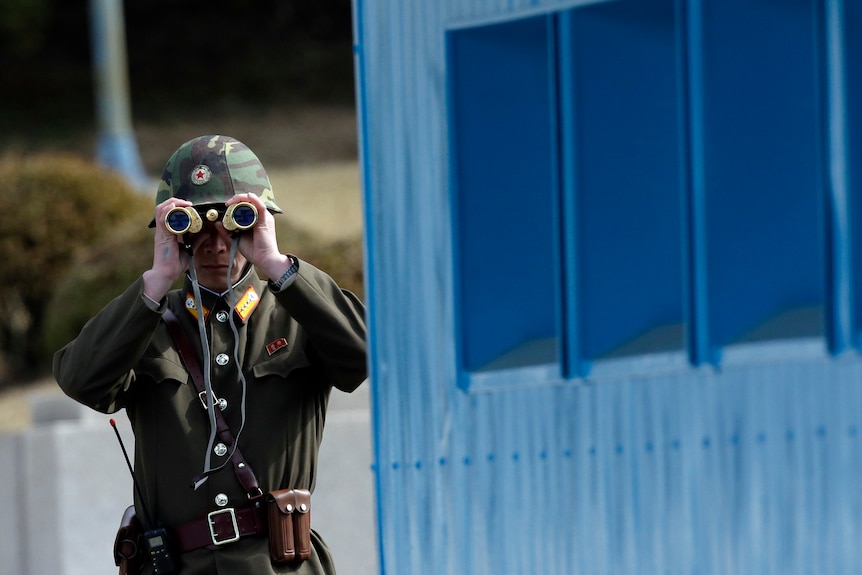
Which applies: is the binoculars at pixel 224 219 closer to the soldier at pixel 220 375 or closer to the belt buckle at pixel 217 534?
the soldier at pixel 220 375

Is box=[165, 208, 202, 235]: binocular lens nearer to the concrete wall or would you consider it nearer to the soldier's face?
the soldier's face

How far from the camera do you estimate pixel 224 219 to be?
16.8 ft

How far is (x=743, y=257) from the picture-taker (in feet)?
15.5

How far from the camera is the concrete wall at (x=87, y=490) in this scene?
966cm

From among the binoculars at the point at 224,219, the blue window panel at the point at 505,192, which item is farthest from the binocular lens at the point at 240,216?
the blue window panel at the point at 505,192

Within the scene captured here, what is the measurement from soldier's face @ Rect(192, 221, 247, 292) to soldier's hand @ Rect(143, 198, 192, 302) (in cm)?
13

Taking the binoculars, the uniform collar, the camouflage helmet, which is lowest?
the uniform collar

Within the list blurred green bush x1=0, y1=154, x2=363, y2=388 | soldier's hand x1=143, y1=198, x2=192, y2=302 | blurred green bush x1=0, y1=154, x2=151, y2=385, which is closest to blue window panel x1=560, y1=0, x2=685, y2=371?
soldier's hand x1=143, y1=198, x2=192, y2=302

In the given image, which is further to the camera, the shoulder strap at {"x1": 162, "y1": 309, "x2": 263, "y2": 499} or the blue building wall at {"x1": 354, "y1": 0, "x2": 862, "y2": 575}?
the shoulder strap at {"x1": 162, "y1": 309, "x2": 263, "y2": 499}

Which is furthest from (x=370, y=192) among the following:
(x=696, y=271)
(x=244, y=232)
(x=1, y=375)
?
(x=1, y=375)

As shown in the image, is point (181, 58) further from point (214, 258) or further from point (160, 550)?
point (160, 550)

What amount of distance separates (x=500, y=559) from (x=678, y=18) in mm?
1705

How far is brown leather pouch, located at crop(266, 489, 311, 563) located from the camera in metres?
5.10

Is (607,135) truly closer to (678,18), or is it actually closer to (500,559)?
(678,18)
